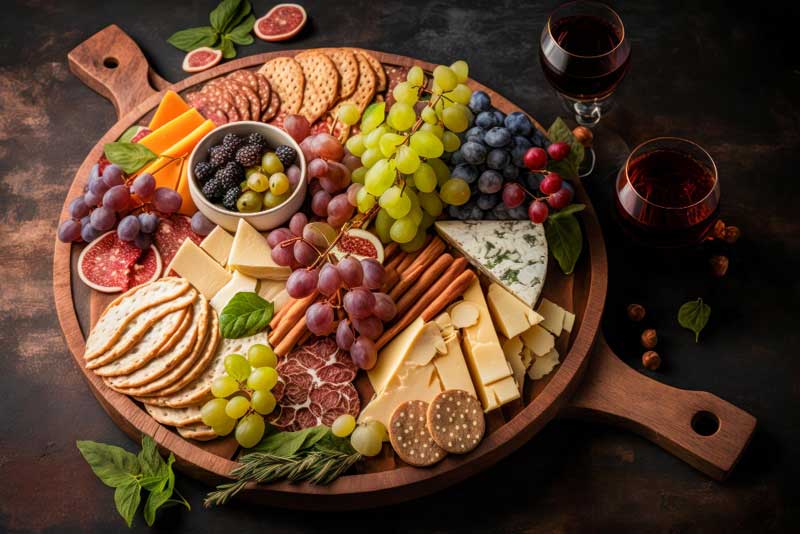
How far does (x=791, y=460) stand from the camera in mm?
2451

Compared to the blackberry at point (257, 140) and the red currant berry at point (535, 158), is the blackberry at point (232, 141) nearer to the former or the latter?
the blackberry at point (257, 140)

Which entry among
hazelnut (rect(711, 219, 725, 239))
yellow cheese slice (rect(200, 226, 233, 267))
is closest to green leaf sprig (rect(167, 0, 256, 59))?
yellow cheese slice (rect(200, 226, 233, 267))

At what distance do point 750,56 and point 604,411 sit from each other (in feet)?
4.94

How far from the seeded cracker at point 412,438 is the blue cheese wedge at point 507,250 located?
0.46 meters

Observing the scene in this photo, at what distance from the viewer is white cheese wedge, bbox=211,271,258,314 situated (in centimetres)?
240

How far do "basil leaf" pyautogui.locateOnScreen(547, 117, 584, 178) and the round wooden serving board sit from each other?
0.10m

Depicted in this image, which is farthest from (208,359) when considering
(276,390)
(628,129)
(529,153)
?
(628,129)

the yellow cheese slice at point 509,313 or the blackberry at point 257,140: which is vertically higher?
the blackberry at point 257,140

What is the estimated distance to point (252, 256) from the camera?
240 cm

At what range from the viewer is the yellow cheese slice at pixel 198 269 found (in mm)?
2400

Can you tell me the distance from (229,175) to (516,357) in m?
0.99

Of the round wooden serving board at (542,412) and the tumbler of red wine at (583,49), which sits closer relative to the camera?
the round wooden serving board at (542,412)

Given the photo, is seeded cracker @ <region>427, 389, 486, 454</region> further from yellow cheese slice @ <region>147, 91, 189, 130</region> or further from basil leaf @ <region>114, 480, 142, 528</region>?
yellow cheese slice @ <region>147, 91, 189, 130</region>

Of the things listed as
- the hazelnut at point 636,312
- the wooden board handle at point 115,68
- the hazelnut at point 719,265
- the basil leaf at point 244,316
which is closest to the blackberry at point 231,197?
the basil leaf at point 244,316
